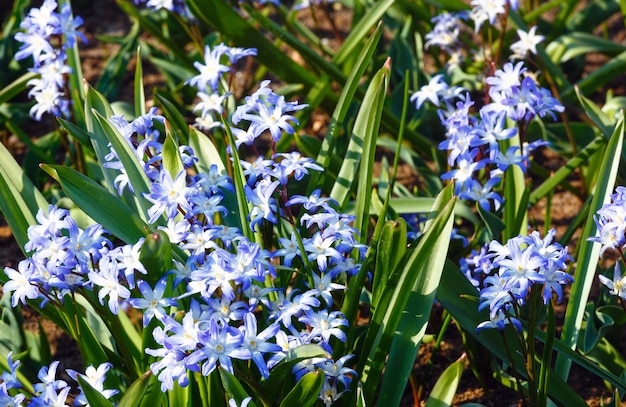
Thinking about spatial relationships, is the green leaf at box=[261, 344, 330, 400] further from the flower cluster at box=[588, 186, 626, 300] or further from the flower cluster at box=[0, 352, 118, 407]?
the flower cluster at box=[588, 186, 626, 300]

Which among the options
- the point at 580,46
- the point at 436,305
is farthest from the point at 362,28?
the point at 436,305

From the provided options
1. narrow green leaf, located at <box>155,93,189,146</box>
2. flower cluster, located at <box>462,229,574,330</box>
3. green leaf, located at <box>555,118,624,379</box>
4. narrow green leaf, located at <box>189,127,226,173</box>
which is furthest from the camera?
narrow green leaf, located at <box>155,93,189,146</box>

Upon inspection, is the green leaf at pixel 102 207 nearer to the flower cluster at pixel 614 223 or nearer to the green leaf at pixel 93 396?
the green leaf at pixel 93 396

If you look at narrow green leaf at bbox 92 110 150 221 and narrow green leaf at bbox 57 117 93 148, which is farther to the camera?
narrow green leaf at bbox 57 117 93 148

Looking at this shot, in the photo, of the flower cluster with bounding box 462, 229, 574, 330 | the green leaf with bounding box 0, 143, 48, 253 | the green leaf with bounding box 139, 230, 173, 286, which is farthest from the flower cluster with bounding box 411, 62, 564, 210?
the green leaf with bounding box 0, 143, 48, 253

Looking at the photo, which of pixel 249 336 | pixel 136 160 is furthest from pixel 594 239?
pixel 136 160

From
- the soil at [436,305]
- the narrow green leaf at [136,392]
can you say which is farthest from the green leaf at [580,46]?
the narrow green leaf at [136,392]
